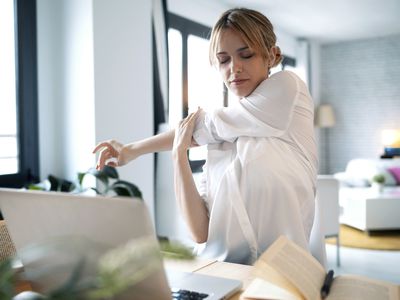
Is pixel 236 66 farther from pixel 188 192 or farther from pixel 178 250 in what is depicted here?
pixel 178 250

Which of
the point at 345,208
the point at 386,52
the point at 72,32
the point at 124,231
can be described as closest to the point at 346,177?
the point at 345,208

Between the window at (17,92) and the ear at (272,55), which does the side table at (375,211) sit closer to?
the window at (17,92)

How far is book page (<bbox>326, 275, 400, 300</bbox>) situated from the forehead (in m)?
0.74

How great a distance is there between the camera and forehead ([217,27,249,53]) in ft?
4.15

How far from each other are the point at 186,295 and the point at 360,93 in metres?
7.45

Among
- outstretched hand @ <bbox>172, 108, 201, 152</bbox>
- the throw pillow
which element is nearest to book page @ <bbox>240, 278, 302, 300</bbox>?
outstretched hand @ <bbox>172, 108, 201, 152</bbox>

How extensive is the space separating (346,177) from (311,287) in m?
5.29

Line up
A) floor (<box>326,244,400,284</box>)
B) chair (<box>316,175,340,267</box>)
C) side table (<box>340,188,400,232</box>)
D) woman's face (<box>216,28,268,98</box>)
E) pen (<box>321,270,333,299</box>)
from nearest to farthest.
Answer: pen (<box>321,270,333,299</box>) → woman's face (<box>216,28,268,98</box>) → floor (<box>326,244,400,284</box>) → chair (<box>316,175,340,267</box>) → side table (<box>340,188,400,232</box>)

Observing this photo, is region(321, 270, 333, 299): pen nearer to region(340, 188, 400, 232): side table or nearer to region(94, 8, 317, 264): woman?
region(94, 8, 317, 264): woman

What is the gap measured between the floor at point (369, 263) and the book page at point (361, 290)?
8.68 feet

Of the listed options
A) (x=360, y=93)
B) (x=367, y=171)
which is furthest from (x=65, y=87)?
(x=360, y=93)

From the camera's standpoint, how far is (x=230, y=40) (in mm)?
1275

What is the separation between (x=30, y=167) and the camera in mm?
2938

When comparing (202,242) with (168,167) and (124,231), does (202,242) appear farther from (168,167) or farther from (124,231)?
(168,167)
